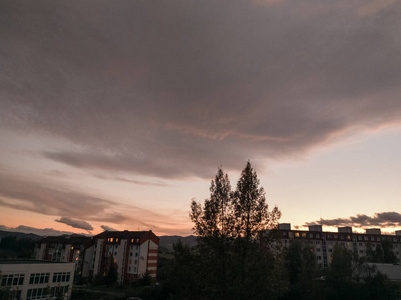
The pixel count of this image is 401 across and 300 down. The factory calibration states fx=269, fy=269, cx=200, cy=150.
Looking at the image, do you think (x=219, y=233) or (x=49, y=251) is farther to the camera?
(x=49, y=251)

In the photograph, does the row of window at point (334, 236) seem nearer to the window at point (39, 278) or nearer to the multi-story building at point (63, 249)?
the multi-story building at point (63, 249)

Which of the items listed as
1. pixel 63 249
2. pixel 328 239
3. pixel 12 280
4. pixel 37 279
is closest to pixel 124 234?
pixel 63 249

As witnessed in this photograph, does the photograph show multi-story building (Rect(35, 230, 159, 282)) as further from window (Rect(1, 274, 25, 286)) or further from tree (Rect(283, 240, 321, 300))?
tree (Rect(283, 240, 321, 300))

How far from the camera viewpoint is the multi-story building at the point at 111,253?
299 ft

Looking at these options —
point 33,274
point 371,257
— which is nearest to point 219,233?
point 33,274

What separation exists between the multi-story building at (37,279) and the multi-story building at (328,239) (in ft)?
303

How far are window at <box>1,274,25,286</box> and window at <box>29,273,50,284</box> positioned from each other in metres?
1.79

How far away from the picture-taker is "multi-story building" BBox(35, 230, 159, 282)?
91.2 metres

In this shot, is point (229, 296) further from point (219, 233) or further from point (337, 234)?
point (337, 234)

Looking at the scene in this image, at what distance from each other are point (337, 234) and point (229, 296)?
431 feet

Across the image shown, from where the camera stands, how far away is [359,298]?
182 feet

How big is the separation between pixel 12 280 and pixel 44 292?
7.44m

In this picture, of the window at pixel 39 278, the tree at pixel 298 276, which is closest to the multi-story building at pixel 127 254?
the window at pixel 39 278

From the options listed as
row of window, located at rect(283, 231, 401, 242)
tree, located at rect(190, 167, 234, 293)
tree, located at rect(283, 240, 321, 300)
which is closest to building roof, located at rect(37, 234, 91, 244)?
tree, located at rect(283, 240, 321, 300)
